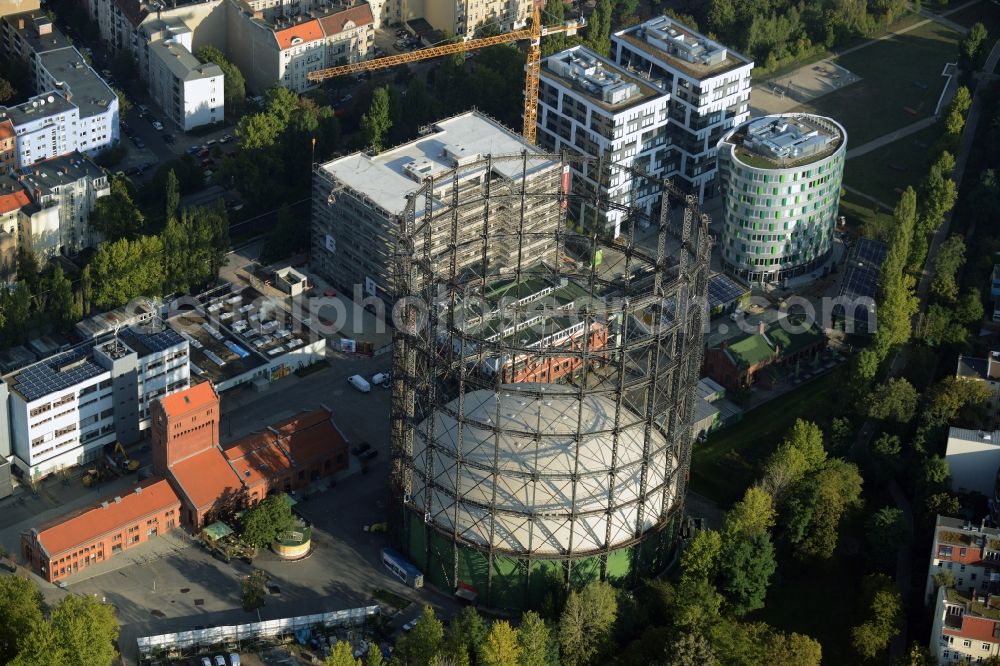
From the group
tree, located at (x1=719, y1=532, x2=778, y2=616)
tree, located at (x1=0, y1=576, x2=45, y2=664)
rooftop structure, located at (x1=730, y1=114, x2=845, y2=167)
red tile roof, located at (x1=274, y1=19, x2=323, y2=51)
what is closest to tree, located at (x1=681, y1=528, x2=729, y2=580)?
tree, located at (x1=719, y1=532, x2=778, y2=616)

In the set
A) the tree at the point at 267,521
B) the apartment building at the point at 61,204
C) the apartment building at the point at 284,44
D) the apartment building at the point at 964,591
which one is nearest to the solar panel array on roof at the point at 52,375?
the tree at the point at 267,521

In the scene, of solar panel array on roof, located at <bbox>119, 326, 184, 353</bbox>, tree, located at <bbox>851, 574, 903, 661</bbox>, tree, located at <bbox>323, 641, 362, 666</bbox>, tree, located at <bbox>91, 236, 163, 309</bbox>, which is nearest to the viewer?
tree, located at <bbox>323, 641, 362, 666</bbox>

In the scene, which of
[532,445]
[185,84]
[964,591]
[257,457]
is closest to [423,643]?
[532,445]

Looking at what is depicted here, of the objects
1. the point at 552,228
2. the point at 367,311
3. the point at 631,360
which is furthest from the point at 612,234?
the point at 631,360

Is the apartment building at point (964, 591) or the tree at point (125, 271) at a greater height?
→ the tree at point (125, 271)

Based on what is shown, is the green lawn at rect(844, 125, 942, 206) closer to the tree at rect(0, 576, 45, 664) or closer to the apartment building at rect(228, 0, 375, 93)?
the apartment building at rect(228, 0, 375, 93)

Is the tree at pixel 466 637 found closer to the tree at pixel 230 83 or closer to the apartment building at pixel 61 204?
the apartment building at pixel 61 204
